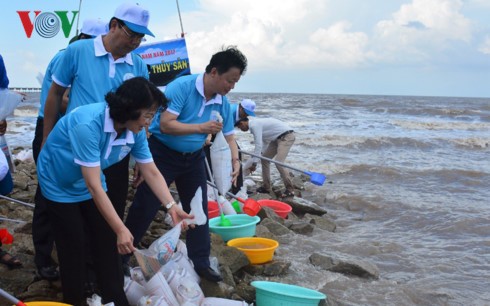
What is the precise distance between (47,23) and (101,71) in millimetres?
3469

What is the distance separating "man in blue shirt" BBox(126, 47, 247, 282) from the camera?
11.2ft

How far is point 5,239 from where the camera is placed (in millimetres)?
3535

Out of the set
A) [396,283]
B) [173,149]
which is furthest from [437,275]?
[173,149]

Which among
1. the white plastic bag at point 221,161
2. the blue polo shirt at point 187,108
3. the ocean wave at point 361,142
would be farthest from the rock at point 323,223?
the ocean wave at point 361,142

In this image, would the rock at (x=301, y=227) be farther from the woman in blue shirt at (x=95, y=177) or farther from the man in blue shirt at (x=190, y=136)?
the woman in blue shirt at (x=95, y=177)

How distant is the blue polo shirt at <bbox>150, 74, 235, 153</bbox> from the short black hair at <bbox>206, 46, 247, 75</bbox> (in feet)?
0.55

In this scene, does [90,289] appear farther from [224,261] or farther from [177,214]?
[224,261]

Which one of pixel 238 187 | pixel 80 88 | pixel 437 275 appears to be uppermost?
pixel 80 88

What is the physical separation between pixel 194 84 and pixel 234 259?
1.46 meters

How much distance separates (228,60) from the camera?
3355 millimetres

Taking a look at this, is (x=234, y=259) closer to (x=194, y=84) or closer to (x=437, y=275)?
(x=194, y=84)

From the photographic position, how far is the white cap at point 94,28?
12.3 feet

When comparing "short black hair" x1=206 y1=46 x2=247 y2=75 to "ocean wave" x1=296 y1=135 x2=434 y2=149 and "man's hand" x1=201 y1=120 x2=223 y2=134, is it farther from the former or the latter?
"ocean wave" x1=296 y1=135 x2=434 y2=149

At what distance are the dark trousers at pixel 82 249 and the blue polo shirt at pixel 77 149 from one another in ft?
0.26
